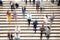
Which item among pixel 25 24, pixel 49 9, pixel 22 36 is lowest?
pixel 22 36

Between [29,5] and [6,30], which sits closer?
[6,30]

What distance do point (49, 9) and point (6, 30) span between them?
1.67m

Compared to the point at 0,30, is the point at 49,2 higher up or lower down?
higher up

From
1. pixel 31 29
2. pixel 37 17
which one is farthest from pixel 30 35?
pixel 37 17

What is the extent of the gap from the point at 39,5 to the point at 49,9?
0.76 metres

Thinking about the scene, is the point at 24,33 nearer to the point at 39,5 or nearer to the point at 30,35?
the point at 30,35

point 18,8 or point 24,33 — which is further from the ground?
point 18,8

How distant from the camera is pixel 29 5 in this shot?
581 cm

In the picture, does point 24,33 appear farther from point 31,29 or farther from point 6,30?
point 6,30

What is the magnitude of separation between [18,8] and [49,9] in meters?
1.08

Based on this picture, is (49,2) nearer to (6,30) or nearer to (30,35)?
(30,35)

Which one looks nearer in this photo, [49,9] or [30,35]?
[30,35]

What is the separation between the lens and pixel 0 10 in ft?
19.1

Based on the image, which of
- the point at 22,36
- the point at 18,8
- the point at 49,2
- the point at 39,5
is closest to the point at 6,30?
the point at 22,36
